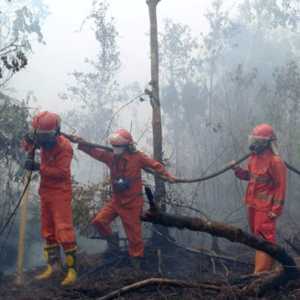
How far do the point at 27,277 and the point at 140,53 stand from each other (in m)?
41.4

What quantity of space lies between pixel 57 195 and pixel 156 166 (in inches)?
58.1

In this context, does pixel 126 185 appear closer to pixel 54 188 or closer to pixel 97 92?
pixel 54 188

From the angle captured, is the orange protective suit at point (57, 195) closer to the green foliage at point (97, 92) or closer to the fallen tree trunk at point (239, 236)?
the fallen tree trunk at point (239, 236)

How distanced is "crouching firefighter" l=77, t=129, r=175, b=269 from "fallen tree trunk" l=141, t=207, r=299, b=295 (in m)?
2.55

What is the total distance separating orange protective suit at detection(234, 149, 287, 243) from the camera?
6180 millimetres

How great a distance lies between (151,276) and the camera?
5.45 m

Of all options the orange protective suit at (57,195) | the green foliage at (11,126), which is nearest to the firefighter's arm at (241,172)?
the orange protective suit at (57,195)

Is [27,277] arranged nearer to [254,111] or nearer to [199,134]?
[254,111]

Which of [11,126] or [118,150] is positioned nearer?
[118,150]

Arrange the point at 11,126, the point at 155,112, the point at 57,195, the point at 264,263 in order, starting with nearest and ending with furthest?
the point at 264,263 < the point at 57,195 < the point at 11,126 < the point at 155,112

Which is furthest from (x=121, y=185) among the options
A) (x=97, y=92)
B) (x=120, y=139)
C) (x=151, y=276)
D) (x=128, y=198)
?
(x=97, y=92)

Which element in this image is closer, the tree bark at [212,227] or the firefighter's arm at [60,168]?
the tree bark at [212,227]

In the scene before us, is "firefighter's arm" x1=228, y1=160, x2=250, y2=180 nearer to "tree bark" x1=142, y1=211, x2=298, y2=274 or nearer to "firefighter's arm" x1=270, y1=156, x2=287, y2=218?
"firefighter's arm" x1=270, y1=156, x2=287, y2=218

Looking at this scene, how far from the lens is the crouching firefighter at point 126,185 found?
268 inches
